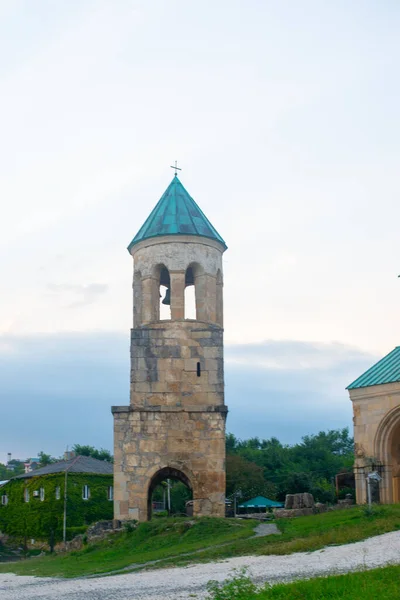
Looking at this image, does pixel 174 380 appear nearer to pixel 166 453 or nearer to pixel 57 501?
pixel 166 453

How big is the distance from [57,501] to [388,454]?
2473cm

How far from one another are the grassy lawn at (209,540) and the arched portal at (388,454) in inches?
135

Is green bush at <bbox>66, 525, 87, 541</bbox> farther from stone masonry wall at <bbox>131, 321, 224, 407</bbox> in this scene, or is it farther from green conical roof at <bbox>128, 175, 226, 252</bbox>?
green conical roof at <bbox>128, 175, 226, 252</bbox>

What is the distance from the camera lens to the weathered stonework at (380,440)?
906 inches

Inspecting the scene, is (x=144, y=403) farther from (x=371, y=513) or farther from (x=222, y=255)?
(x=371, y=513)

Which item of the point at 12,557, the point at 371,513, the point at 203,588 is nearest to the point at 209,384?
the point at 371,513

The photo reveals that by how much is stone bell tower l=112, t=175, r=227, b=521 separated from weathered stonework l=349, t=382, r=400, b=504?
13.3 ft

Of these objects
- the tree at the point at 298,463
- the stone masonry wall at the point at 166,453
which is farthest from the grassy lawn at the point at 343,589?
the tree at the point at 298,463

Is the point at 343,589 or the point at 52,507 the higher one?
the point at 343,589

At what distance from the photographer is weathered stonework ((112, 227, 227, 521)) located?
23.9m

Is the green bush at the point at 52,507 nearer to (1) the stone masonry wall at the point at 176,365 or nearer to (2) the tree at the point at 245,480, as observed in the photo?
(2) the tree at the point at 245,480

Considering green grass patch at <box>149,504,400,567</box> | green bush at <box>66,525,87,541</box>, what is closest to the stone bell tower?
green grass patch at <box>149,504,400,567</box>

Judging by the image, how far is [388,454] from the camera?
23.2 meters

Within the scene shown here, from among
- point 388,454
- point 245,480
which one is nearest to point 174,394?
point 388,454
